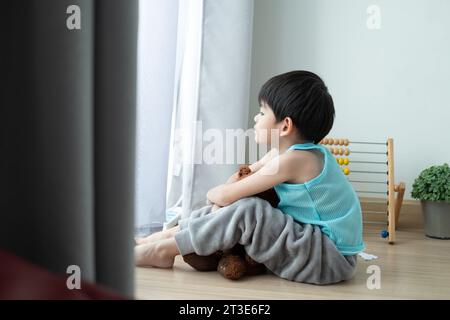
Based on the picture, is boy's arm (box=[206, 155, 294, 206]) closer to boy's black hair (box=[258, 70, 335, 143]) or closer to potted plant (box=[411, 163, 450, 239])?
boy's black hair (box=[258, 70, 335, 143])

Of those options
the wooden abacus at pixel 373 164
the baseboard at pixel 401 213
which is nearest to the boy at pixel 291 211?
the wooden abacus at pixel 373 164

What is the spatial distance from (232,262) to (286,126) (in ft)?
1.22

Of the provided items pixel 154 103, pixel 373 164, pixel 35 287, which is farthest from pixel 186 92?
pixel 35 287

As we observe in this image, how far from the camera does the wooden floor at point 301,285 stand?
1.27 meters

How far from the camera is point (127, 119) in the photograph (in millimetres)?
681

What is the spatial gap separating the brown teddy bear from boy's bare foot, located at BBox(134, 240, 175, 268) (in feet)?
0.15

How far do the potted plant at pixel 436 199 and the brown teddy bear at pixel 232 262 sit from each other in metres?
0.89

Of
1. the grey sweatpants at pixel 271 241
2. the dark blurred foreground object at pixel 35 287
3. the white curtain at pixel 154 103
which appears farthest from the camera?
the white curtain at pixel 154 103

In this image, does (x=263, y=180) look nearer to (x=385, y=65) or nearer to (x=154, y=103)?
(x=154, y=103)

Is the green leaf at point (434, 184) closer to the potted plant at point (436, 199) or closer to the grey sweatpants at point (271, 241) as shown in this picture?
the potted plant at point (436, 199)

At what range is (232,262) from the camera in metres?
1.41

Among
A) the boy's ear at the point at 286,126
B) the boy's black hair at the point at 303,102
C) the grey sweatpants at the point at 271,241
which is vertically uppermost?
the boy's black hair at the point at 303,102

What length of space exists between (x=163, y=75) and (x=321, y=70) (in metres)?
0.96

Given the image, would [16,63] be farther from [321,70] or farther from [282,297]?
[321,70]
